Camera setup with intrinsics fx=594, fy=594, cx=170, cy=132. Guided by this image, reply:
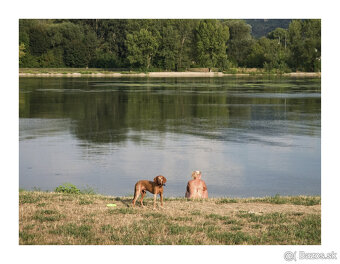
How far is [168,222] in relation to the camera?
31.2 ft

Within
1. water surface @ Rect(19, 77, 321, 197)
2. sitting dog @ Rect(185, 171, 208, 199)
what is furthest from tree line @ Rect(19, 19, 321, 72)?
sitting dog @ Rect(185, 171, 208, 199)

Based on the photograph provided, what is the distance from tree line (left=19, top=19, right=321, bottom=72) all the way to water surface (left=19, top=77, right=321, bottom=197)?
203ft

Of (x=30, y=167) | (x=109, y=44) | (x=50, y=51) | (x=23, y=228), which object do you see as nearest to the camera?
(x=23, y=228)

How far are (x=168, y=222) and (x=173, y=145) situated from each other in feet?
44.9

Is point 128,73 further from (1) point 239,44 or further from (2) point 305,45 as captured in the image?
(2) point 305,45

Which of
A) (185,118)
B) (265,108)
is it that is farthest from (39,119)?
(265,108)

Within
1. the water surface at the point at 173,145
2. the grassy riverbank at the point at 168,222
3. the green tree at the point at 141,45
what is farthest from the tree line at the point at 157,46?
the grassy riverbank at the point at 168,222

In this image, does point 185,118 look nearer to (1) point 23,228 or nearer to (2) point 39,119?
(2) point 39,119

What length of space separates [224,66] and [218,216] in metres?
98.1

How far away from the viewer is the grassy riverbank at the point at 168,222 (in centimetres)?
863

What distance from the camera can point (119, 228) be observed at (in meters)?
9.13

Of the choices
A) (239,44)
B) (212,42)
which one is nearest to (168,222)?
(212,42)

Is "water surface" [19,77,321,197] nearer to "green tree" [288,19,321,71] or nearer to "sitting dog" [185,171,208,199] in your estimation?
"sitting dog" [185,171,208,199]

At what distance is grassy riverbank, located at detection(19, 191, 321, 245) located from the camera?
8633mm
